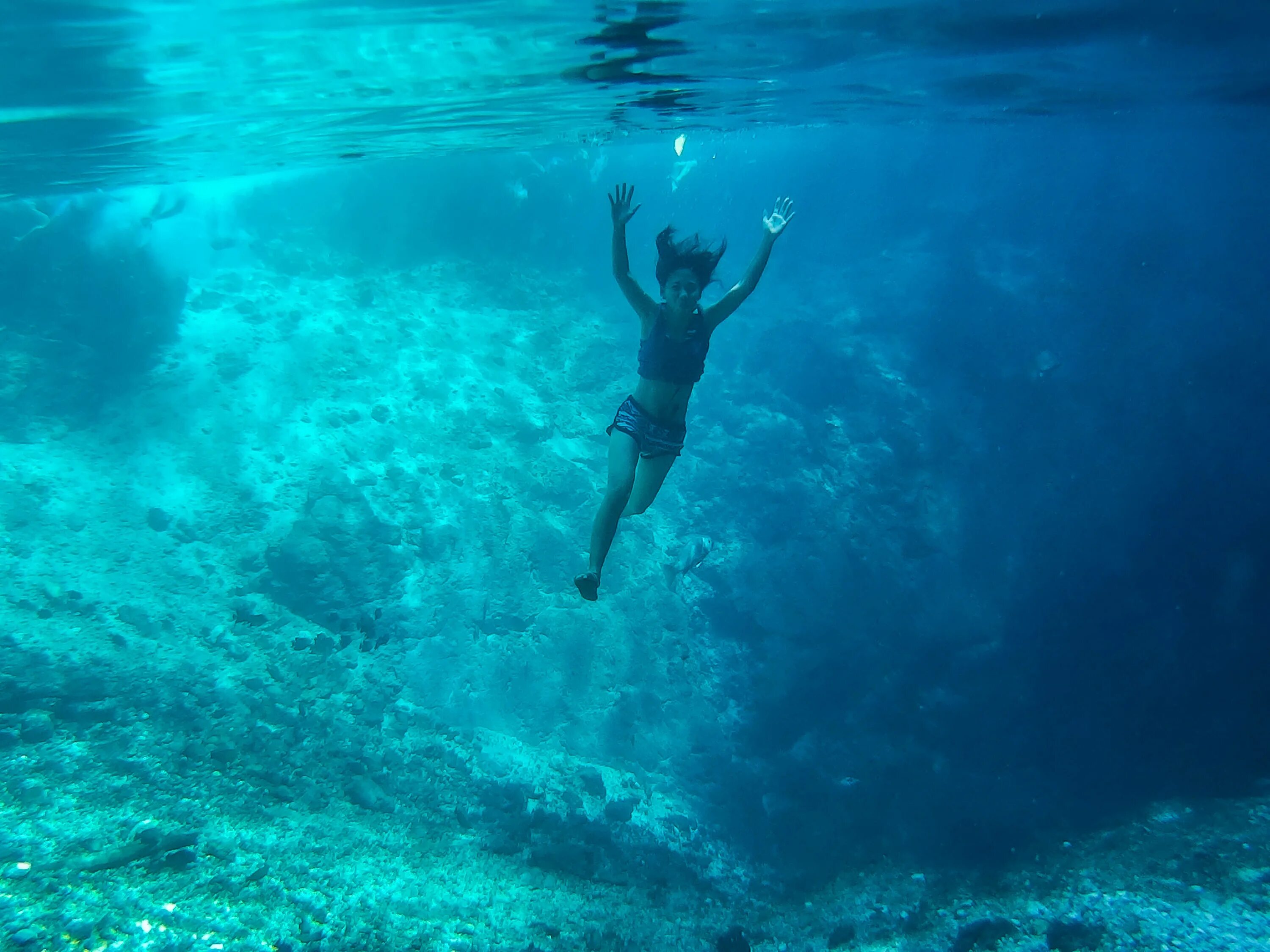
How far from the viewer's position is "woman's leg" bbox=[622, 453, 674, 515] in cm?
627

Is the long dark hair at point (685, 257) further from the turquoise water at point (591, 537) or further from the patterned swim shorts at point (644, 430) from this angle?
the patterned swim shorts at point (644, 430)

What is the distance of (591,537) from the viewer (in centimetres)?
682

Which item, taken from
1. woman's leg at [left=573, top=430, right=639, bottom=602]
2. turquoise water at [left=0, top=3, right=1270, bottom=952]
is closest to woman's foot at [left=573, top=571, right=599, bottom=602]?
woman's leg at [left=573, top=430, right=639, bottom=602]

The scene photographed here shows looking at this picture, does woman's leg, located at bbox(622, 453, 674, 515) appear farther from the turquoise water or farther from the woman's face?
the woman's face

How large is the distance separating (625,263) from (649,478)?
2.19 m

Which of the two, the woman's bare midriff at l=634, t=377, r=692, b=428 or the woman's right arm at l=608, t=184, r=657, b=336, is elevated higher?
the woman's right arm at l=608, t=184, r=657, b=336

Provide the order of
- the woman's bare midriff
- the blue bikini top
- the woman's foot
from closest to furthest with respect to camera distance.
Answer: the woman's foot → the blue bikini top → the woman's bare midriff

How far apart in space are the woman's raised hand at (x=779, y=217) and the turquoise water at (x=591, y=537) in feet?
0.21

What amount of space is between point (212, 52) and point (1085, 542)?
16577mm

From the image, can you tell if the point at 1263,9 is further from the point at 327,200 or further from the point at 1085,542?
the point at 327,200

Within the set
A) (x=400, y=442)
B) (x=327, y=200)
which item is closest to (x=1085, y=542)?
(x=400, y=442)

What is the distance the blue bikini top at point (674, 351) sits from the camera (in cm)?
570

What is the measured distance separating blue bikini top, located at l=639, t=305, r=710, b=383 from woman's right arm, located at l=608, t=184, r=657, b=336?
0.13 meters

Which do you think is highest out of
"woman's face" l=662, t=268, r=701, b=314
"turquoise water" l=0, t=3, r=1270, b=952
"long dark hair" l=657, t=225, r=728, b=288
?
"long dark hair" l=657, t=225, r=728, b=288
